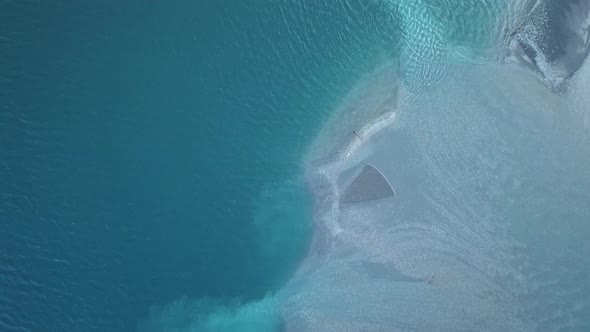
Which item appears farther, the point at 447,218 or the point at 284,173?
the point at 284,173

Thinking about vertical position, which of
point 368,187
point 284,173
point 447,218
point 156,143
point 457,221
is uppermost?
point 156,143

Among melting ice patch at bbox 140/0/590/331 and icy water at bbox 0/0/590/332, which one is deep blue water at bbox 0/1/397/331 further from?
melting ice patch at bbox 140/0/590/331

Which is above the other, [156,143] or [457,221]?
[156,143]

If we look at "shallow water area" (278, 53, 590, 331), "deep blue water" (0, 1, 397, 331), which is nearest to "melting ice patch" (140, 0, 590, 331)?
"shallow water area" (278, 53, 590, 331)

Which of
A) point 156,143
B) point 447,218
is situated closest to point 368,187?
point 447,218

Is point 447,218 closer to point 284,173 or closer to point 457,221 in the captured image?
point 457,221

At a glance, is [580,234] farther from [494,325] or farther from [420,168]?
[420,168]

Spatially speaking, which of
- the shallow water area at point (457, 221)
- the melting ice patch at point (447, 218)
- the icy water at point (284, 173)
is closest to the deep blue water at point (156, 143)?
the icy water at point (284, 173)
